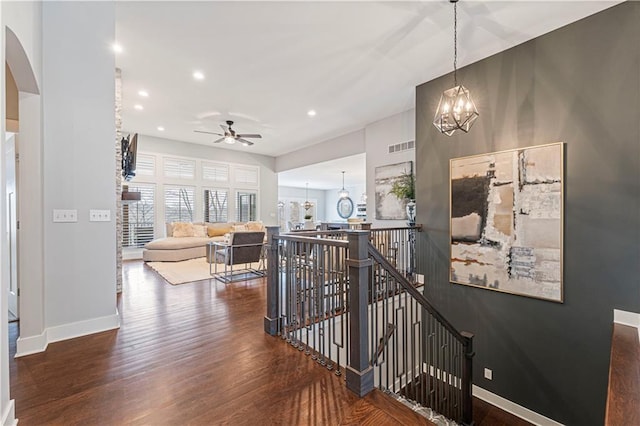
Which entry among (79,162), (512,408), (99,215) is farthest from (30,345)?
(512,408)

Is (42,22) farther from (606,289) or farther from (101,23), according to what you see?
(606,289)

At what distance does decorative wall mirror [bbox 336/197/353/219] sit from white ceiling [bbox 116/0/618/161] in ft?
32.8

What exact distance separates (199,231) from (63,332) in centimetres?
565

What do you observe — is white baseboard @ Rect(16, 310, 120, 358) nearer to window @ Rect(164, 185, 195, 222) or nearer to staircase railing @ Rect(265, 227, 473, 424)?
staircase railing @ Rect(265, 227, 473, 424)

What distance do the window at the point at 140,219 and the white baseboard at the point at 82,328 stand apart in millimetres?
5551

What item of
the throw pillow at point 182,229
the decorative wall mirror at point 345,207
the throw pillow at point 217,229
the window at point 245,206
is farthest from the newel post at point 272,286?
the decorative wall mirror at point 345,207

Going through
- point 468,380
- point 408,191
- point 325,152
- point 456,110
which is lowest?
point 468,380

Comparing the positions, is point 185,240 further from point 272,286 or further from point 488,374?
point 488,374

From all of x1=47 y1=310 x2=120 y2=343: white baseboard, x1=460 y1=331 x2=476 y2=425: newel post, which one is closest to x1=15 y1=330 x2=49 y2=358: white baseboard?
x1=47 y1=310 x2=120 y2=343: white baseboard

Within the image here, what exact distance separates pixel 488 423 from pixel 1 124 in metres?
5.11

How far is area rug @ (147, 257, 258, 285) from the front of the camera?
5.08 meters

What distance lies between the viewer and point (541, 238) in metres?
3.23

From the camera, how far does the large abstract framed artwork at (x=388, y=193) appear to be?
18.8 ft

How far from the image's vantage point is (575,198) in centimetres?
302
